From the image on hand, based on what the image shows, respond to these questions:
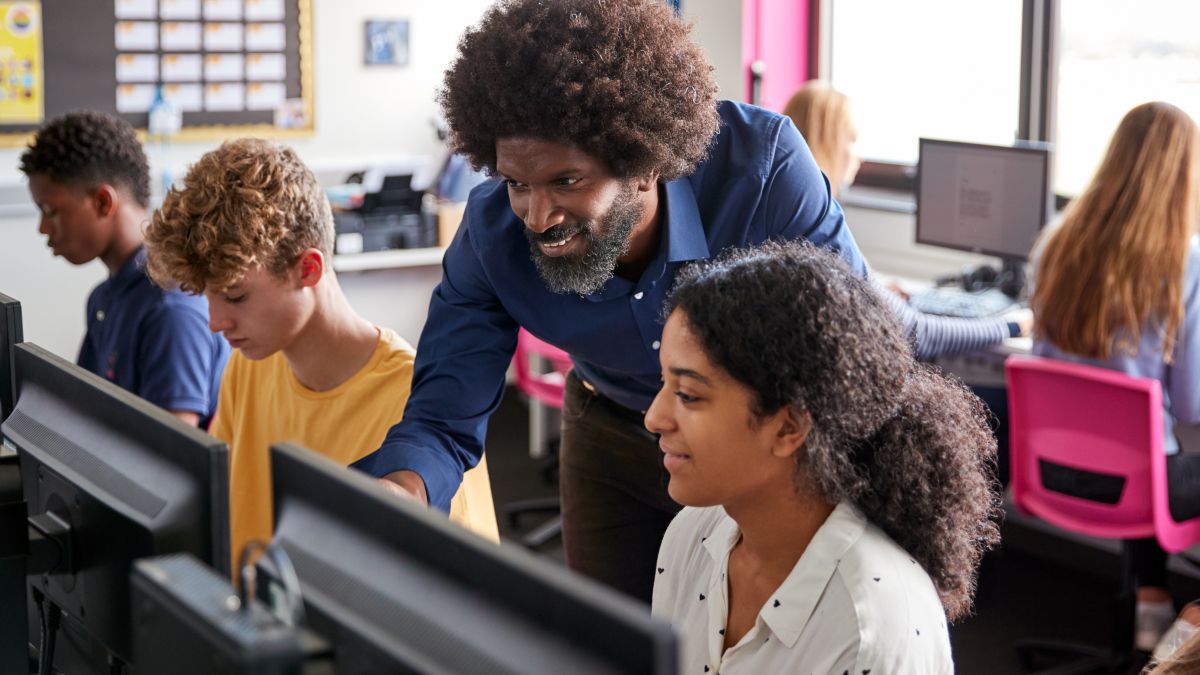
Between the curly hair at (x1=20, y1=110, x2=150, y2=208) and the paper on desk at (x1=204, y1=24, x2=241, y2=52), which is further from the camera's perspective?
the paper on desk at (x1=204, y1=24, x2=241, y2=52)

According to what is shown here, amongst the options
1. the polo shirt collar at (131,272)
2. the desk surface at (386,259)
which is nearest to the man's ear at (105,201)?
the polo shirt collar at (131,272)

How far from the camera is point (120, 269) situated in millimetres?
2547

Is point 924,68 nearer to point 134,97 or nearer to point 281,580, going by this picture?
point 134,97

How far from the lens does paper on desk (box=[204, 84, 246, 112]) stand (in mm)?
4930

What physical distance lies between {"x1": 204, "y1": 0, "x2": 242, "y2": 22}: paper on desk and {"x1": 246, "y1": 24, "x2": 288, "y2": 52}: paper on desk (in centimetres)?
6

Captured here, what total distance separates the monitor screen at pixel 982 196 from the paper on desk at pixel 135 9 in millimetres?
2672

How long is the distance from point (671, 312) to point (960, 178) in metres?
2.77

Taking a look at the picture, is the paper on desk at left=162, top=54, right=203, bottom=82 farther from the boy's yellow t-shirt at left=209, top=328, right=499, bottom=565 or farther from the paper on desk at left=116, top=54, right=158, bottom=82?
the boy's yellow t-shirt at left=209, top=328, right=499, bottom=565

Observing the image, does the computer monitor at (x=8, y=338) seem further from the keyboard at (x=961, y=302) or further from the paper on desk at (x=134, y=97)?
the paper on desk at (x=134, y=97)

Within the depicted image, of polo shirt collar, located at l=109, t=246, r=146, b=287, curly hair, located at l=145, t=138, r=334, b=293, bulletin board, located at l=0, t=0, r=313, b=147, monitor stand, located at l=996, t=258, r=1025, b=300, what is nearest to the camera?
curly hair, located at l=145, t=138, r=334, b=293

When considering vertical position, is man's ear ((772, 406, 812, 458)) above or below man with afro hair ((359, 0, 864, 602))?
below

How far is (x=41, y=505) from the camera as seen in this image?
1.16 metres

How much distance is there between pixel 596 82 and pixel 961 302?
2.40 m

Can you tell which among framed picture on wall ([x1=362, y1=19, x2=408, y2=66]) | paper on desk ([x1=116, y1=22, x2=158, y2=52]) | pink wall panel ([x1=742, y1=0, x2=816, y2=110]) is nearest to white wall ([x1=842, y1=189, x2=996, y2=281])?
pink wall panel ([x1=742, y1=0, x2=816, y2=110])
